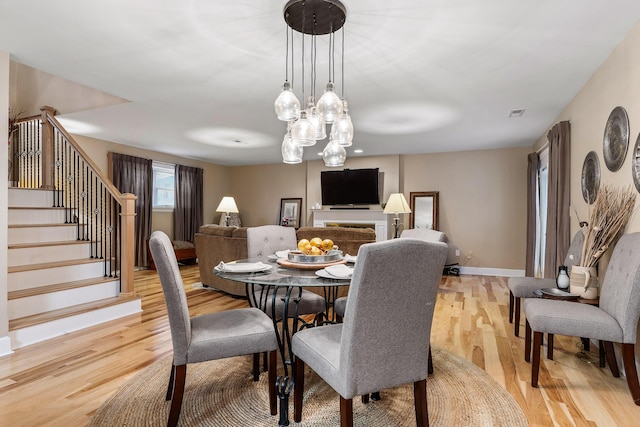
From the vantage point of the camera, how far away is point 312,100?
2.35 metres

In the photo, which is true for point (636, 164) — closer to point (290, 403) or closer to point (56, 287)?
point (290, 403)

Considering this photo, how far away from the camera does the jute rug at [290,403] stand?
1.78 meters

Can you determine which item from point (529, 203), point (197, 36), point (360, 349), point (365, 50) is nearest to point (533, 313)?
point (360, 349)

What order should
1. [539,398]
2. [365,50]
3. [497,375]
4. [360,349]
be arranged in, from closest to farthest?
[360,349]
[539,398]
[497,375]
[365,50]

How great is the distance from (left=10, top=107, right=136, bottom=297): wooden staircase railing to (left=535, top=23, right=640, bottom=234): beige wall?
4.42 metres

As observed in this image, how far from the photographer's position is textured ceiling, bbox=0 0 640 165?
208 centimetres

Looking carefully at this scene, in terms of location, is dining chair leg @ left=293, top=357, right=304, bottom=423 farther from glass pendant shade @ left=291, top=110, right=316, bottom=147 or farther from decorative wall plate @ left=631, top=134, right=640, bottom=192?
decorative wall plate @ left=631, top=134, right=640, bottom=192

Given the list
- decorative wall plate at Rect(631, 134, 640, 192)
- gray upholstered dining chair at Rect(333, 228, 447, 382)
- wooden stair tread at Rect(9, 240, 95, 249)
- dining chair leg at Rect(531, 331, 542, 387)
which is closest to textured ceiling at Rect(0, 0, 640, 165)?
decorative wall plate at Rect(631, 134, 640, 192)

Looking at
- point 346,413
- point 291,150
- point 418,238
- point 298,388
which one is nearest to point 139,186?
point 291,150

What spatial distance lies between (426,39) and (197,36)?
A: 5.23ft

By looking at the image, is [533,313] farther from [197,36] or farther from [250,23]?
[197,36]

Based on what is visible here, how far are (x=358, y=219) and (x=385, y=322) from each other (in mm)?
5617

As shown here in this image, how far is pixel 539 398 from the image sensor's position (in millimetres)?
2010

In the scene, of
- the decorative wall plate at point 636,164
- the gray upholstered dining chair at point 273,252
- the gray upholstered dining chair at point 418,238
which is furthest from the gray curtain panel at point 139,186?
the decorative wall plate at point 636,164
